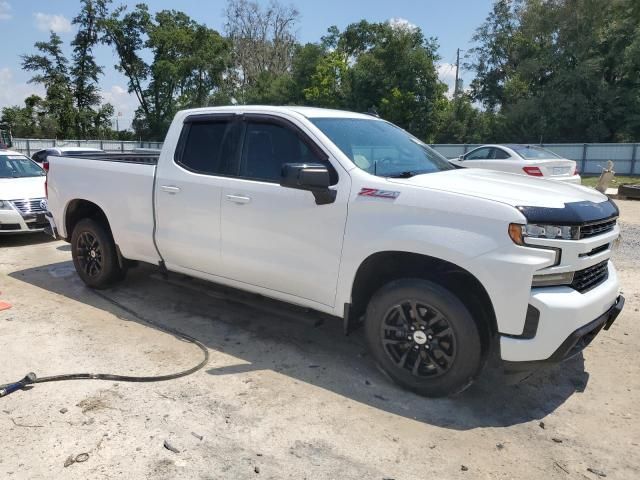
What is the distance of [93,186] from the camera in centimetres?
568

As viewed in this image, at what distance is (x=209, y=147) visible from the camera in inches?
188

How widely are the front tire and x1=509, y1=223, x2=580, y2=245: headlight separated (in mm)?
574

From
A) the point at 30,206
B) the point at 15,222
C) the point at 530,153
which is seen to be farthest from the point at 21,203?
the point at 530,153

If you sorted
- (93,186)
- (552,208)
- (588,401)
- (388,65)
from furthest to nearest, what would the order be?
1. (388,65)
2. (93,186)
3. (588,401)
4. (552,208)

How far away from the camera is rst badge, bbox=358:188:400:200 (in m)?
3.56

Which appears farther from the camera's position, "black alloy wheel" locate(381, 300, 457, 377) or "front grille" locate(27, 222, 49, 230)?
"front grille" locate(27, 222, 49, 230)

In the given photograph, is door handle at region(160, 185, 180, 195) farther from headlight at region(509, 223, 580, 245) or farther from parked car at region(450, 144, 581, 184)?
parked car at region(450, 144, 581, 184)

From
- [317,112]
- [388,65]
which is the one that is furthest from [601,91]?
[317,112]

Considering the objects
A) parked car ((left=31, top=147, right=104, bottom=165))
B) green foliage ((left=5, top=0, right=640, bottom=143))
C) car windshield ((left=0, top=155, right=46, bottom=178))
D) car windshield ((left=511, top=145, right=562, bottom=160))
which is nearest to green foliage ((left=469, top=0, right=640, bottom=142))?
green foliage ((left=5, top=0, right=640, bottom=143))

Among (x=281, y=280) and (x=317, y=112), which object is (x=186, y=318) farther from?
(x=317, y=112)

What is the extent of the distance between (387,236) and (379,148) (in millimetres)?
1000

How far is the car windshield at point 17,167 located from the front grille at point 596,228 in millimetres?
9277

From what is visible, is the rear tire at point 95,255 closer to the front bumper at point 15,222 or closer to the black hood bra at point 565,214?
the front bumper at point 15,222

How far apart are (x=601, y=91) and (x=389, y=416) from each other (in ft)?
118
